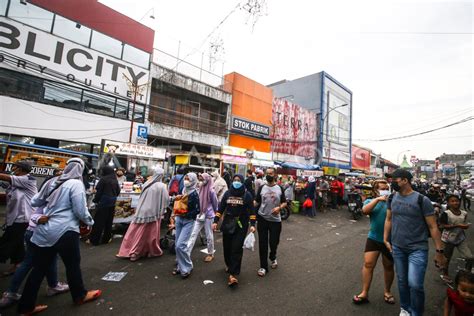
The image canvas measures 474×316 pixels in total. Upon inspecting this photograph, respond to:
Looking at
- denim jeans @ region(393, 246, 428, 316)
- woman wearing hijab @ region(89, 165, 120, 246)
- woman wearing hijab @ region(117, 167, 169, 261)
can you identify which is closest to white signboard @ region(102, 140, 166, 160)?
woman wearing hijab @ region(89, 165, 120, 246)

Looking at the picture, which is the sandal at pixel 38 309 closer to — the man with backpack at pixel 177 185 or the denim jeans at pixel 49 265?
the denim jeans at pixel 49 265

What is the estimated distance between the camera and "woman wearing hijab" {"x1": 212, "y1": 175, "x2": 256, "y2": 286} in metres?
3.59

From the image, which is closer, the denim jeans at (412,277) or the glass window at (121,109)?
the denim jeans at (412,277)

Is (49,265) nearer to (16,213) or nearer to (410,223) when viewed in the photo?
(16,213)

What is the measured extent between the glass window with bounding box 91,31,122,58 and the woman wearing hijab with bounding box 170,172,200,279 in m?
12.6

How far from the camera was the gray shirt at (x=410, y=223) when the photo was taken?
262 centimetres

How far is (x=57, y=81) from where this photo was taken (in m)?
10.9

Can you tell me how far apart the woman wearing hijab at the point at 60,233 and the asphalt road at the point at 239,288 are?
299 millimetres

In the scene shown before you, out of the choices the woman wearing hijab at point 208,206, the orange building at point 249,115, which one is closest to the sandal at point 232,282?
the woman wearing hijab at point 208,206

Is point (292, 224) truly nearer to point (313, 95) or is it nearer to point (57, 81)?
point (57, 81)

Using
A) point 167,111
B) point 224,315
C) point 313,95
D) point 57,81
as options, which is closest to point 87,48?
point 57,81

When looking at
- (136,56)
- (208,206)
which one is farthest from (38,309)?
(136,56)

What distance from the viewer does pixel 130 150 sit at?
9445 mm

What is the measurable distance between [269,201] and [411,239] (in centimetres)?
212
